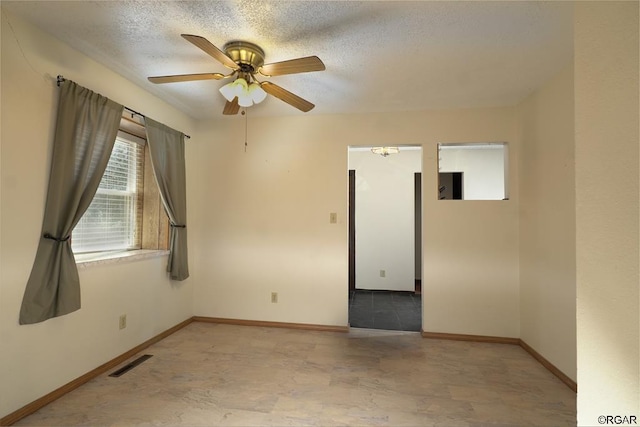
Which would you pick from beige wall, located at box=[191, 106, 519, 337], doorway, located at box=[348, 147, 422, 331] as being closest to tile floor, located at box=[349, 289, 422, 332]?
doorway, located at box=[348, 147, 422, 331]

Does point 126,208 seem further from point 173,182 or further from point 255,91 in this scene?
point 255,91

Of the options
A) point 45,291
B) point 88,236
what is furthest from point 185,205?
point 45,291

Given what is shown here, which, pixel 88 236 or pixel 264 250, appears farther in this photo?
pixel 264 250

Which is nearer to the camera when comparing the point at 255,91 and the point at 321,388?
the point at 255,91

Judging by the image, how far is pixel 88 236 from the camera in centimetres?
240

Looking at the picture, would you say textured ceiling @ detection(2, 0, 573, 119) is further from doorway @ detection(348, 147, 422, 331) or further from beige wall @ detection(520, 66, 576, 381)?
doorway @ detection(348, 147, 422, 331)

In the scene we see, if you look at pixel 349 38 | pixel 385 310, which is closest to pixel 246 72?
pixel 349 38

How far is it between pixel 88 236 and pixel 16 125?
1024mm

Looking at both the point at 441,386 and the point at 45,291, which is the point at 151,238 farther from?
the point at 441,386

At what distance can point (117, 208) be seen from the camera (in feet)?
8.85

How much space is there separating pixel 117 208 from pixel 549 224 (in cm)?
391

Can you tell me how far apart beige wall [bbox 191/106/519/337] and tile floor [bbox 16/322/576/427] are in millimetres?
455

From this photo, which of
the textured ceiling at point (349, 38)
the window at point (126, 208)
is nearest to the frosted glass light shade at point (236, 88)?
the textured ceiling at point (349, 38)

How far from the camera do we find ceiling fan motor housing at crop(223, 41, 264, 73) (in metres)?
1.89
